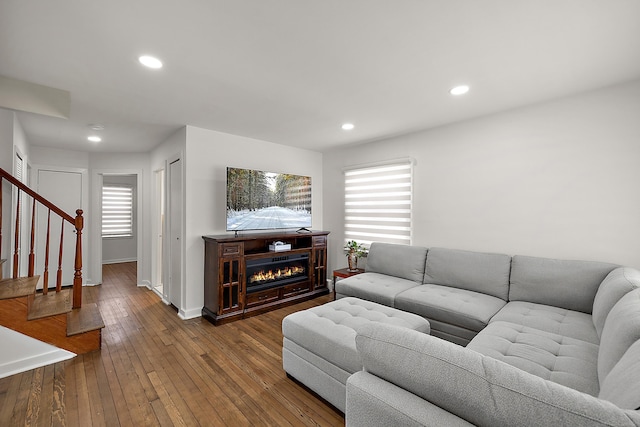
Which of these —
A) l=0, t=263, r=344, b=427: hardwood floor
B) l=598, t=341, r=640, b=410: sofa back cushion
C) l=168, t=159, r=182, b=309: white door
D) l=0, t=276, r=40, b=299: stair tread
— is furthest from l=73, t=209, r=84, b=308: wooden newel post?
l=598, t=341, r=640, b=410: sofa back cushion

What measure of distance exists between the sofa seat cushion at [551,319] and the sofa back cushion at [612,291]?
80 mm

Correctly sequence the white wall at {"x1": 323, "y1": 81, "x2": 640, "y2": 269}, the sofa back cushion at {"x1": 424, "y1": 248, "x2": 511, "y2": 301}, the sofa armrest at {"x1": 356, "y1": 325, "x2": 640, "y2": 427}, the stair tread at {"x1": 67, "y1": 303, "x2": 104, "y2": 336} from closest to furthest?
the sofa armrest at {"x1": 356, "y1": 325, "x2": 640, "y2": 427}
the white wall at {"x1": 323, "y1": 81, "x2": 640, "y2": 269}
the stair tread at {"x1": 67, "y1": 303, "x2": 104, "y2": 336}
the sofa back cushion at {"x1": 424, "y1": 248, "x2": 511, "y2": 301}

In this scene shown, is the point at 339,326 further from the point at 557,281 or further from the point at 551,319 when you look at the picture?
the point at 557,281

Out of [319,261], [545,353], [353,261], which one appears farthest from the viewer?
[319,261]

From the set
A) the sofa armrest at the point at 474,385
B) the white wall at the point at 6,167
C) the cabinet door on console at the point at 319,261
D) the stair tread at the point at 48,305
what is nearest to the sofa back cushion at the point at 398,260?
the cabinet door on console at the point at 319,261

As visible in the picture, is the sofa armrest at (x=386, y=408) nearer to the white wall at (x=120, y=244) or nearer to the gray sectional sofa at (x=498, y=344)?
the gray sectional sofa at (x=498, y=344)

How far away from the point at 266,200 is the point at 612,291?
3.46 metres

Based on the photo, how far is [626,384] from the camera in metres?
0.88

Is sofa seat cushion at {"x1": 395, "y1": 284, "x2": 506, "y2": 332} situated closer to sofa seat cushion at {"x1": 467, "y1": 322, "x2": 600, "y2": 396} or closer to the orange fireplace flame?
sofa seat cushion at {"x1": 467, "y1": 322, "x2": 600, "y2": 396}

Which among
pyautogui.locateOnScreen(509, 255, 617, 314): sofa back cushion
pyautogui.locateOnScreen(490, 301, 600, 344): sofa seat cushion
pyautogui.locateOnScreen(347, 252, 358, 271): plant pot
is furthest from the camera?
pyautogui.locateOnScreen(347, 252, 358, 271): plant pot

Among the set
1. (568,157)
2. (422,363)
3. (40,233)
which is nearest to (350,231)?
(568,157)

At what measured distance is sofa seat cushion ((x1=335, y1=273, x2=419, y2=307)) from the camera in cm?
289

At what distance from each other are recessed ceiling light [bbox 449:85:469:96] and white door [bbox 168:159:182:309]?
3197 mm

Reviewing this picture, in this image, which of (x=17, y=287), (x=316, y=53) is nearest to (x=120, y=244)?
(x=17, y=287)
